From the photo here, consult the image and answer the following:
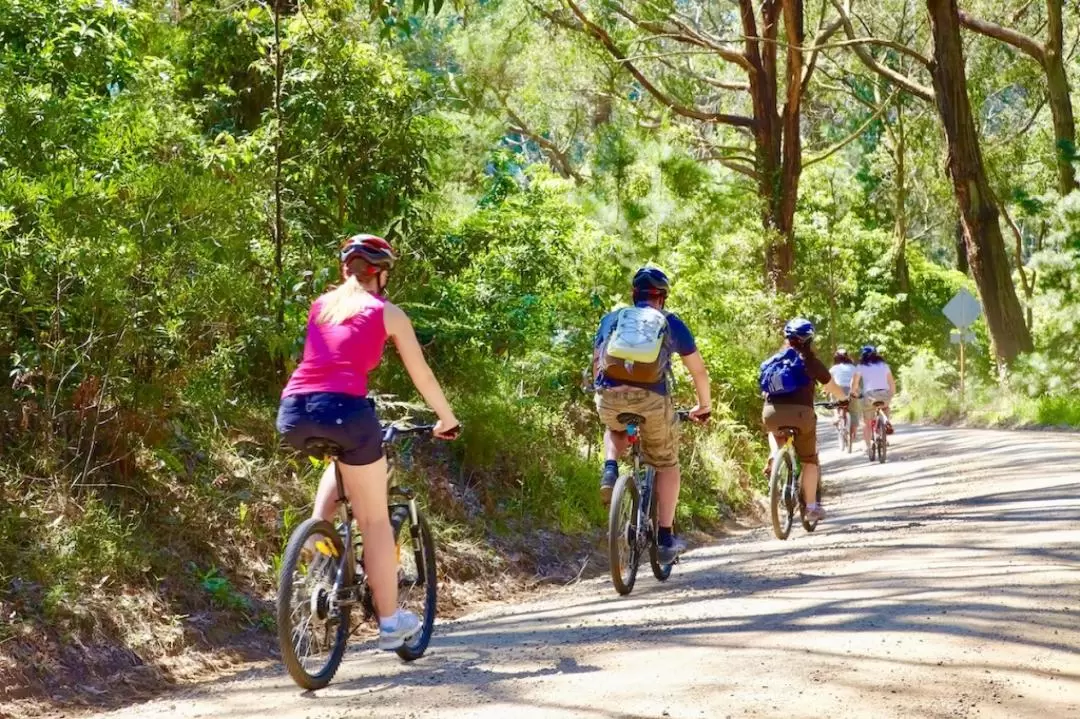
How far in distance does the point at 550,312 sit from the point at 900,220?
1692 inches

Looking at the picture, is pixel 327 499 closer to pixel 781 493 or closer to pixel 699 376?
pixel 699 376

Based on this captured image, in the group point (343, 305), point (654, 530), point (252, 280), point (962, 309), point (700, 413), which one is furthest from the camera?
point (962, 309)

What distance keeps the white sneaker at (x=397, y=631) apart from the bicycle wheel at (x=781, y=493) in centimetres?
599

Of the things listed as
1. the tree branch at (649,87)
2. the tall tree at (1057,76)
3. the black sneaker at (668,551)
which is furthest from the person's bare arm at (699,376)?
the tall tree at (1057,76)

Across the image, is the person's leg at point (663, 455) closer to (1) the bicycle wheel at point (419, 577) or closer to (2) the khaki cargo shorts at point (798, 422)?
(1) the bicycle wheel at point (419, 577)

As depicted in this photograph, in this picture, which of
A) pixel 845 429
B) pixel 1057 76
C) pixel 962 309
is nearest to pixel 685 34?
pixel 845 429

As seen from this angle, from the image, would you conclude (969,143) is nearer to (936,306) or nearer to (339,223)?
(339,223)

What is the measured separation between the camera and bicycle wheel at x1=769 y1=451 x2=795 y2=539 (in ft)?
39.1

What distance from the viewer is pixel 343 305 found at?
6.16 metres

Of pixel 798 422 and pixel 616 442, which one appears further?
pixel 798 422

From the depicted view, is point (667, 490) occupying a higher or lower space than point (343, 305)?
lower

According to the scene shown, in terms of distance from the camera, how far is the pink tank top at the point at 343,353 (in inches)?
238

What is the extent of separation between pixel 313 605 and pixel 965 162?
23.5 m

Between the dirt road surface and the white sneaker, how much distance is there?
0.53ft
